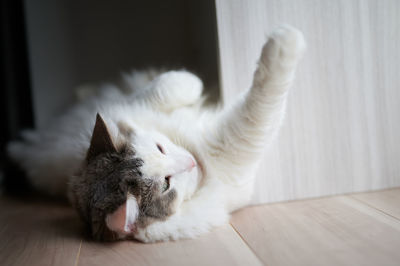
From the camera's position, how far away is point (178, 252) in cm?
97

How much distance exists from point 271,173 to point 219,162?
23cm

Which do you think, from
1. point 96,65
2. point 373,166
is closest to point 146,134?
point 373,166

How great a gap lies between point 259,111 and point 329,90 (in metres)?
0.37

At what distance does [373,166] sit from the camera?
4.37ft

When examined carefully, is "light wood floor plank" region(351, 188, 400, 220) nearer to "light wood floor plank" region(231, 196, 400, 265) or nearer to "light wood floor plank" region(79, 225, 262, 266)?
"light wood floor plank" region(231, 196, 400, 265)

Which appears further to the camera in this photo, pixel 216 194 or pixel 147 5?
pixel 147 5

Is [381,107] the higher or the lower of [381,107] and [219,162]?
the higher

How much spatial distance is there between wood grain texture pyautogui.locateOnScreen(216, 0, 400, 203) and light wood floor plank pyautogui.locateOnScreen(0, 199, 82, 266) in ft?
2.20

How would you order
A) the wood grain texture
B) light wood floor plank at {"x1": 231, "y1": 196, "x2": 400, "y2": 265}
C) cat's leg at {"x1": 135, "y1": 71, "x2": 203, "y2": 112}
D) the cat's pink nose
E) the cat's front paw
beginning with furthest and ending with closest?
cat's leg at {"x1": 135, "y1": 71, "x2": 203, "y2": 112}, the wood grain texture, the cat's pink nose, the cat's front paw, light wood floor plank at {"x1": 231, "y1": 196, "x2": 400, "y2": 265}

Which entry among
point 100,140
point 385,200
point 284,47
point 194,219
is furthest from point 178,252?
point 385,200

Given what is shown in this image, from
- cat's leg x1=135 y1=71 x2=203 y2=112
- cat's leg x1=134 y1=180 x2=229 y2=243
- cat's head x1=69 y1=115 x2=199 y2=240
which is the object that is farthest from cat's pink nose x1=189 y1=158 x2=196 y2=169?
cat's leg x1=135 y1=71 x2=203 y2=112

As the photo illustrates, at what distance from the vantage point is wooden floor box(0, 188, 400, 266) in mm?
877

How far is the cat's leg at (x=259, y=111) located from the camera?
0.99 meters

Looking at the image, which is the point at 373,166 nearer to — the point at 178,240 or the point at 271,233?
the point at 271,233
